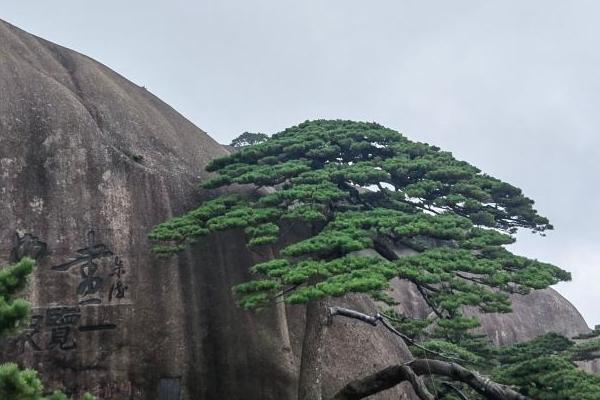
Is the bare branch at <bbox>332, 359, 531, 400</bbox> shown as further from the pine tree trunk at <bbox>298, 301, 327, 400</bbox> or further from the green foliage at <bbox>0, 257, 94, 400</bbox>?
the green foliage at <bbox>0, 257, 94, 400</bbox>

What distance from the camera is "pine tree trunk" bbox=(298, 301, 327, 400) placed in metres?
9.33

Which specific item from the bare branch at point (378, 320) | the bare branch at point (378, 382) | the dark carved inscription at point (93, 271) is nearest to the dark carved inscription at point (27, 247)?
the dark carved inscription at point (93, 271)

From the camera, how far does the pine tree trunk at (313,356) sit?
933 centimetres

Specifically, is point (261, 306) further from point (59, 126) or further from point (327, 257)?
point (59, 126)

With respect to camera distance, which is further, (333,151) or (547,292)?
(547,292)

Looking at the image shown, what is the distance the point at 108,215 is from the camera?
10195 mm

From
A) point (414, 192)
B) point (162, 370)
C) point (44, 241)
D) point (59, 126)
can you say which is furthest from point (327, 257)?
point (59, 126)

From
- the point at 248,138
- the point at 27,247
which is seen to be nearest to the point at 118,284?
the point at 27,247

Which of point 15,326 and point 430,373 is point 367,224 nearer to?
point 430,373

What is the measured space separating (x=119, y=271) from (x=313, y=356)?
12.0ft

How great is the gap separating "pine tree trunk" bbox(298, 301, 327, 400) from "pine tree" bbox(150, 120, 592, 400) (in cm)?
2

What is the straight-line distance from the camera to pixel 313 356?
955cm

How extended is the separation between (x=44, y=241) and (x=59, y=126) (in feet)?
7.97

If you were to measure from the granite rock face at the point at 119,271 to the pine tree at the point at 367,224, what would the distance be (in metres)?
0.81
